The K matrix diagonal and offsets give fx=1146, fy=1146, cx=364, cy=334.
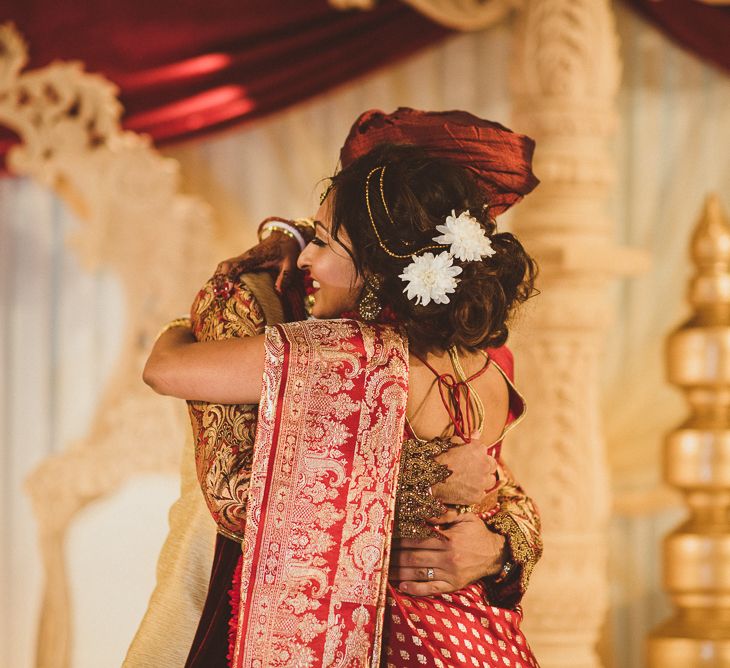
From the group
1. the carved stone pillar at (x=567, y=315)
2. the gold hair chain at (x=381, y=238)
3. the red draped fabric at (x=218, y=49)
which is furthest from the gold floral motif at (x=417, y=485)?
the red draped fabric at (x=218, y=49)

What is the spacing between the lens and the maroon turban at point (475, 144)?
166 cm

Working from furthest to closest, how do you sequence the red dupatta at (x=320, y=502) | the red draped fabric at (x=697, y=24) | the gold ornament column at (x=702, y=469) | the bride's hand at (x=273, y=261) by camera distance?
1. the red draped fabric at (x=697, y=24)
2. the gold ornament column at (x=702, y=469)
3. the bride's hand at (x=273, y=261)
4. the red dupatta at (x=320, y=502)

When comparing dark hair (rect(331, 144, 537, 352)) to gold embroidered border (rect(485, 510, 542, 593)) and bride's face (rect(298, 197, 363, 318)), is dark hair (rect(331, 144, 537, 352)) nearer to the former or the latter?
bride's face (rect(298, 197, 363, 318))

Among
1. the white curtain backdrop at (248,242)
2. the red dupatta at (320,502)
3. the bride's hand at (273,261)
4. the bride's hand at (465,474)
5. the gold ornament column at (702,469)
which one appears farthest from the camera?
the white curtain backdrop at (248,242)

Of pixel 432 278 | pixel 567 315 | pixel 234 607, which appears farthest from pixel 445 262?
pixel 567 315

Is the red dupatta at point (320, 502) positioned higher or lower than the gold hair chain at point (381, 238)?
lower

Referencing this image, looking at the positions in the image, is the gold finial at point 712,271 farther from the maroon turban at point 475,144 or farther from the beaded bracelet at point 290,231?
the beaded bracelet at point 290,231

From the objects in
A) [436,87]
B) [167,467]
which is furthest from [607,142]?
[167,467]

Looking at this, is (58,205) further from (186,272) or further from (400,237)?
(400,237)

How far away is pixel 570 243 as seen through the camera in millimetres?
2826

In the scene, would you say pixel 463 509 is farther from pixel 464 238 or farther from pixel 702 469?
pixel 702 469

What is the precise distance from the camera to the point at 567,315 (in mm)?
2803

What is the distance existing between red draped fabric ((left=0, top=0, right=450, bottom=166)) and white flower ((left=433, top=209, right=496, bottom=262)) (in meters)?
1.76

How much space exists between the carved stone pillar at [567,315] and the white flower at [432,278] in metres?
1.30
